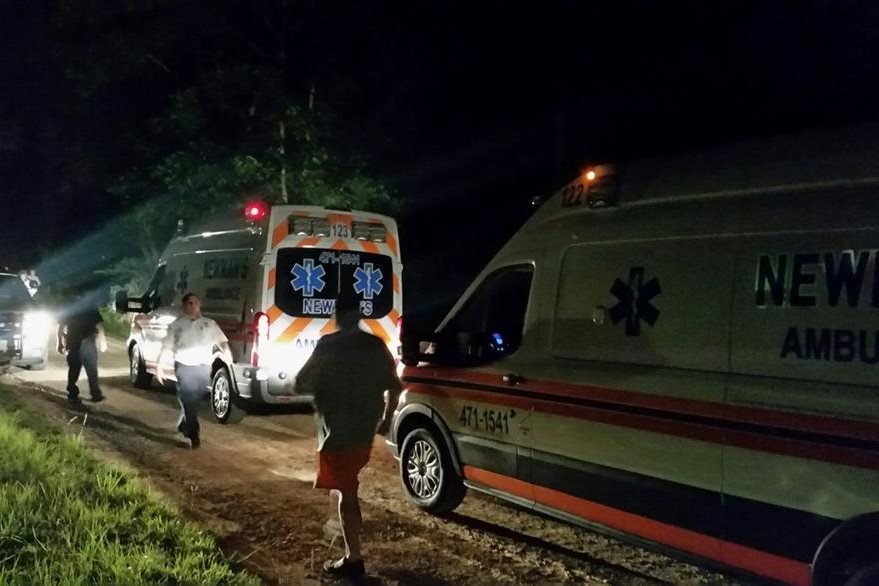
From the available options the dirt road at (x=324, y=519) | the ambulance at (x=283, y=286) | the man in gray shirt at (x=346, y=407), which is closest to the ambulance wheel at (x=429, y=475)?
the dirt road at (x=324, y=519)

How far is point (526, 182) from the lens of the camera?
23906mm

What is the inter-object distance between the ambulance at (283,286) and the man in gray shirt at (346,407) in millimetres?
4432

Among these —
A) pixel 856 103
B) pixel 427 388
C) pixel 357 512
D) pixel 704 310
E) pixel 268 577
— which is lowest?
pixel 268 577

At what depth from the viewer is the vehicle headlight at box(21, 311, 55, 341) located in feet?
45.4

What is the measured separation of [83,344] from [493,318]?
22.9 feet

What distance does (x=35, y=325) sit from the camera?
14.0 m

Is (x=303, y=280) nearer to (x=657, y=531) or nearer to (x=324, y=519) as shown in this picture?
(x=324, y=519)

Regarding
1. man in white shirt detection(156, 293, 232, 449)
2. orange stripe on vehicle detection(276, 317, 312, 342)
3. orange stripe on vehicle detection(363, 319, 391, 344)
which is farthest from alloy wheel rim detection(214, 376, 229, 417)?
orange stripe on vehicle detection(363, 319, 391, 344)

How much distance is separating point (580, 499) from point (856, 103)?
11852 millimetres

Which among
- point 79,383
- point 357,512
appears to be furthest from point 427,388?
point 79,383

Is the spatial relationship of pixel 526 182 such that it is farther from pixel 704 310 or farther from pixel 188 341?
pixel 704 310

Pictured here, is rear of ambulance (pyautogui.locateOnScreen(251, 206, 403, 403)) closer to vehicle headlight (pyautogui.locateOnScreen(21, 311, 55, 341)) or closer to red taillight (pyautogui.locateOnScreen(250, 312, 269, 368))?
red taillight (pyautogui.locateOnScreen(250, 312, 269, 368))

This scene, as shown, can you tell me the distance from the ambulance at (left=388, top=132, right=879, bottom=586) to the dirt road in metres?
0.38

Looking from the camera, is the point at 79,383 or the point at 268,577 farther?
the point at 79,383
